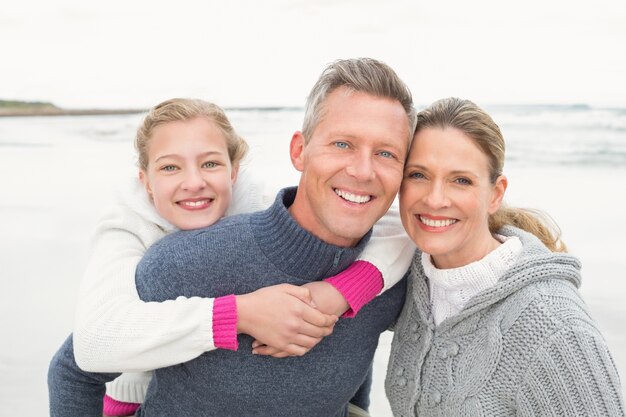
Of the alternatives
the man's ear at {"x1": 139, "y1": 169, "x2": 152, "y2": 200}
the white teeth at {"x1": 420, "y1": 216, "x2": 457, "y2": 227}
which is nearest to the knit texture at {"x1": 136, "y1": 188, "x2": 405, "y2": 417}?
the white teeth at {"x1": 420, "y1": 216, "x2": 457, "y2": 227}

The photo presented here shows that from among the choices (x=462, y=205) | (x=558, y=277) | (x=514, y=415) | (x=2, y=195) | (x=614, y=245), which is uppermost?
(x=462, y=205)

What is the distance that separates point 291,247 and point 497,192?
25.9 inches

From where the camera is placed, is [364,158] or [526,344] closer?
[526,344]

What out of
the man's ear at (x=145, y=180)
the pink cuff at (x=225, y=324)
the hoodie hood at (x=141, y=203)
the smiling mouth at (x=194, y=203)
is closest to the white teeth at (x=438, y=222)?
the pink cuff at (x=225, y=324)

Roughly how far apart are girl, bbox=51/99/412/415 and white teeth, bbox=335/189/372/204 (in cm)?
18

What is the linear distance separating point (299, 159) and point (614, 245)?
5.39 meters

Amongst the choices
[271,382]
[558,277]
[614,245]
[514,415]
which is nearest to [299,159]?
[271,382]

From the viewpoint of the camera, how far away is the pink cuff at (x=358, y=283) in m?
1.85

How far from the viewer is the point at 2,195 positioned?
315 inches

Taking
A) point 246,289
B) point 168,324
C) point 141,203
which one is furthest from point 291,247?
point 141,203

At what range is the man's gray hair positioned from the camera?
6.23 ft

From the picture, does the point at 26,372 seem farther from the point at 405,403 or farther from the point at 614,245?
the point at 614,245

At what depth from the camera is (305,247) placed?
6.18 ft

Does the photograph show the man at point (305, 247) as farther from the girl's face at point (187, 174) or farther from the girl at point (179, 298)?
the girl's face at point (187, 174)
